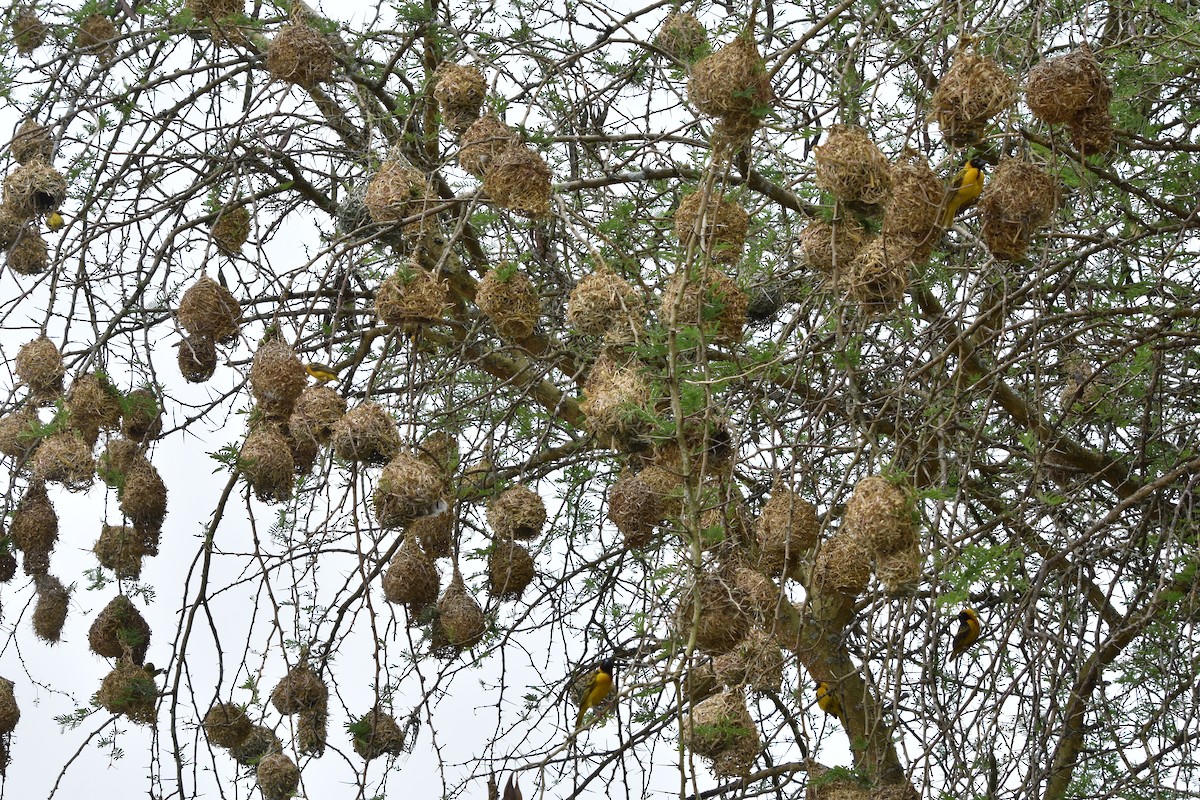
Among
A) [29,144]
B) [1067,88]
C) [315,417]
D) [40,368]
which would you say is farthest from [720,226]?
[29,144]

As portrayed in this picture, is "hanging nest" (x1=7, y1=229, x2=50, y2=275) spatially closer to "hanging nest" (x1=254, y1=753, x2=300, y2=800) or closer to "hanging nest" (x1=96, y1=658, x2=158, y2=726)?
"hanging nest" (x1=96, y1=658, x2=158, y2=726)

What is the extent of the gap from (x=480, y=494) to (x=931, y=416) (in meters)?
1.18

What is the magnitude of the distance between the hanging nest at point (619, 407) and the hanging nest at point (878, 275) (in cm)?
44

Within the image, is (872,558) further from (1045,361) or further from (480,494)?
(1045,361)

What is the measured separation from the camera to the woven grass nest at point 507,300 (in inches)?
115

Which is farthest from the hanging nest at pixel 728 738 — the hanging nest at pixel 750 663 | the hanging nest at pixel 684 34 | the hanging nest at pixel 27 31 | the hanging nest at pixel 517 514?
the hanging nest at pixel 27 31

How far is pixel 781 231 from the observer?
14.6 feet

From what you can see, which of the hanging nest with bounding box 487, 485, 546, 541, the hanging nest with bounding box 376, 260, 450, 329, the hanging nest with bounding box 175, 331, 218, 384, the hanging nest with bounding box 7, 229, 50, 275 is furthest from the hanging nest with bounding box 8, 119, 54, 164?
the hanging nest with bounding box 487, 485, 546, 541

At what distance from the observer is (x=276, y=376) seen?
2.97 metres

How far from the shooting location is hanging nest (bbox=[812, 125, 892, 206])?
261 centimetres

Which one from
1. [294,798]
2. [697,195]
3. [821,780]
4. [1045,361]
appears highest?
[1045,361]

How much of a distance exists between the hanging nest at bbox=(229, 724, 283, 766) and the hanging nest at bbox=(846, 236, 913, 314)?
1741mm

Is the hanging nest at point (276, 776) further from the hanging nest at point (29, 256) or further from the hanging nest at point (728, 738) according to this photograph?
the hanging nest at point (29, 256)

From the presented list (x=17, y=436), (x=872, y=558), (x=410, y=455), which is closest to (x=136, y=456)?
(x=17, y=436)
